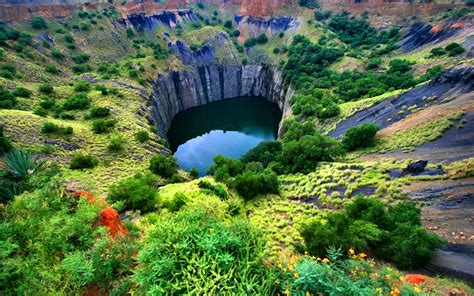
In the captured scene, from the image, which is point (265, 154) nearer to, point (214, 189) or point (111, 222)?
point (214, 189)

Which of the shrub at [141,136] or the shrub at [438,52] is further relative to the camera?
the shrub at [438,52]

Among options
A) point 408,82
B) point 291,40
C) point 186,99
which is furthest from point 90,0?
point 408,82

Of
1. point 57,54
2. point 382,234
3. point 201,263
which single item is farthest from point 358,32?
point 201,263

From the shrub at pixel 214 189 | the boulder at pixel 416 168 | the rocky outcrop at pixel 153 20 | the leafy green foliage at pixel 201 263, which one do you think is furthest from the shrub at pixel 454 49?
the rocky outcrop at pixel 153 20

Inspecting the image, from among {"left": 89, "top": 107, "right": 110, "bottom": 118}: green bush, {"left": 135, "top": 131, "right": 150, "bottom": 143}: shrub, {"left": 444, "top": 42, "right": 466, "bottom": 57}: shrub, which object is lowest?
{"left": 135, "top": 131, "right": 150, "bottom": 143}: shrub

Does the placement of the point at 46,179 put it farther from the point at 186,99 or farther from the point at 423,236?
the point at 186,99

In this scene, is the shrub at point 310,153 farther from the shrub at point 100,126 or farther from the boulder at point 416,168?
the shrub at point 100,126

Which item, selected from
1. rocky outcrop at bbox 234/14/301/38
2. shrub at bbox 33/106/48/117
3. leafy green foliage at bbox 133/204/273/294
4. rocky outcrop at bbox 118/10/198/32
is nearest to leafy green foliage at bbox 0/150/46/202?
leafy green foliage at bbox 133/204/273/294

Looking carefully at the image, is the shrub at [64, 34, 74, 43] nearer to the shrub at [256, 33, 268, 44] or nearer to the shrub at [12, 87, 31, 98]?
the shrub at [12, 87, 31, 98]
